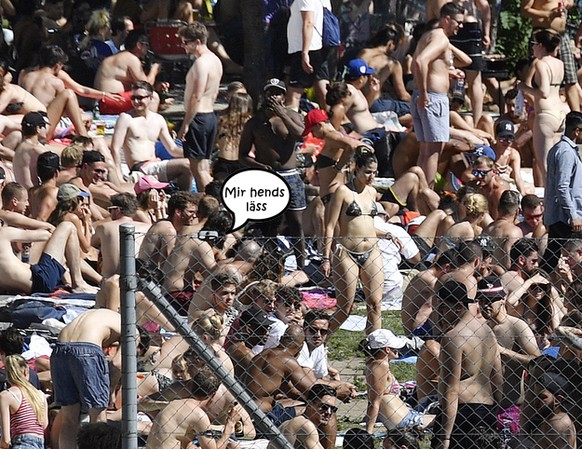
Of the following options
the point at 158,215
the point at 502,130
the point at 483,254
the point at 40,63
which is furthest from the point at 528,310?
the point at 40,63

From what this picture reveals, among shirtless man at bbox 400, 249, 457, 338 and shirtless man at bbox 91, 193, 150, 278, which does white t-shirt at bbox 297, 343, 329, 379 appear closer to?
shirtless man at bbox 400, 249, 457, 338

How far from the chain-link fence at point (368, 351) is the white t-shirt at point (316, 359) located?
0.05ft

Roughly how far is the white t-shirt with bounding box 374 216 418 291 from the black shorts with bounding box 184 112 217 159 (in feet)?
6.85

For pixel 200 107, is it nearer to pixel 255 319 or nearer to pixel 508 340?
pixel 255 319

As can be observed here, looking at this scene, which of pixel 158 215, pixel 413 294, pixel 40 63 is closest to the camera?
pixel 413 294

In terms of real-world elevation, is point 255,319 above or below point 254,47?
above

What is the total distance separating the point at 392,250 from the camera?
12.6 metres

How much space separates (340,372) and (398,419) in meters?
1.30

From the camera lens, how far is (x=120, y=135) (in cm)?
1487

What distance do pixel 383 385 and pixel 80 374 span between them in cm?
181

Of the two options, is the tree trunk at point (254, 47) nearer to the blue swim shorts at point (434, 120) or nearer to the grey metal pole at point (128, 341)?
the blue swim shorts at point (434, 120)

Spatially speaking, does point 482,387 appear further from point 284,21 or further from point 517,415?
point 284,21

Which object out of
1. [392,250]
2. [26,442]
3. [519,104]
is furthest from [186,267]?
[519,104]

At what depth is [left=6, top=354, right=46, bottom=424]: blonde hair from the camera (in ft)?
30.4
